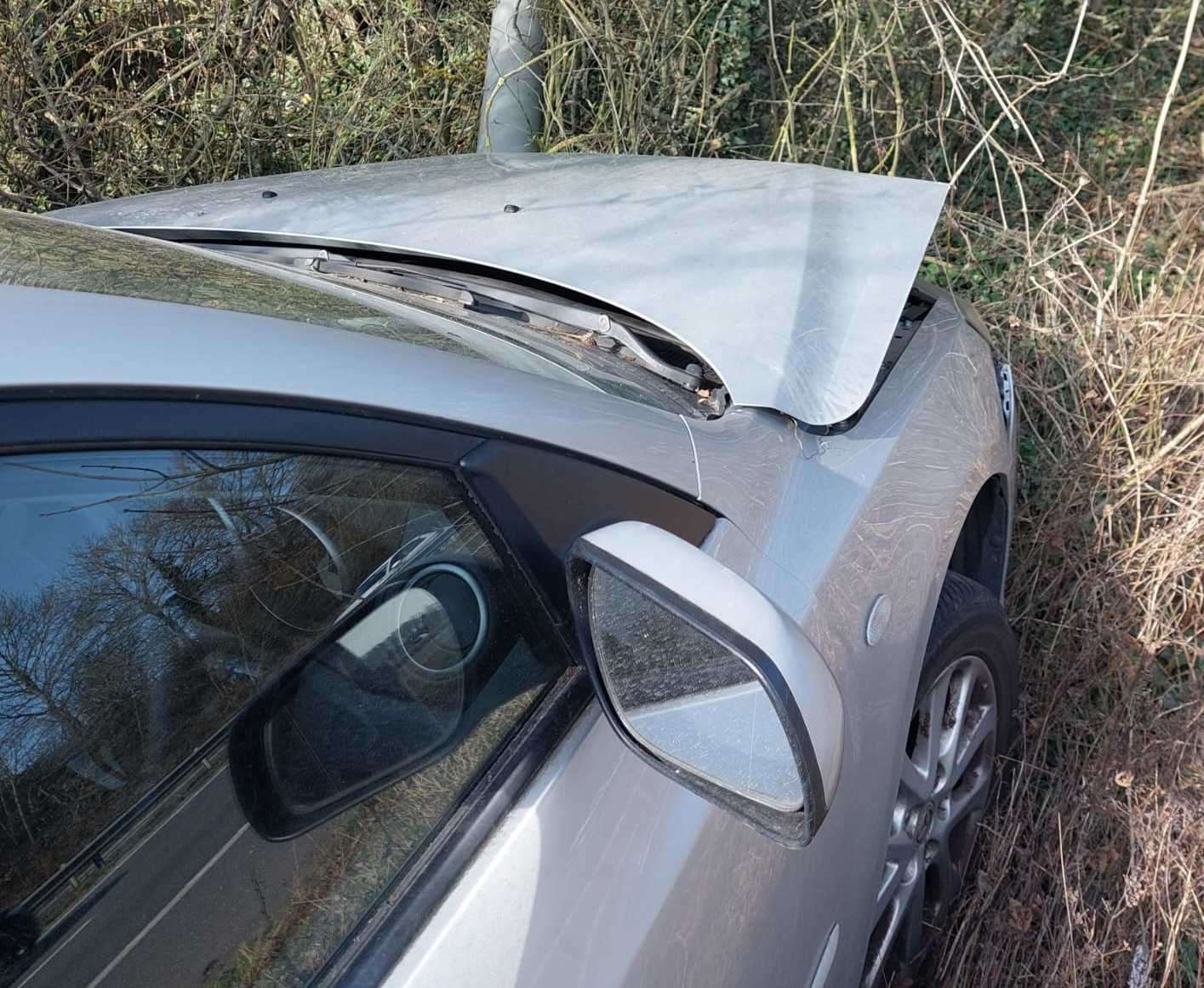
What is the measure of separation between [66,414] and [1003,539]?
2135 mm

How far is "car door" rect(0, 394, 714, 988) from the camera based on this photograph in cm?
89

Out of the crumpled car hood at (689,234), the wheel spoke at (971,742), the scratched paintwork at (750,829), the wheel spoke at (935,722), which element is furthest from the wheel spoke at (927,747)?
the crumpled car hood at (689,234)

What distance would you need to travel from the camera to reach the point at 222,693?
0.99 metres

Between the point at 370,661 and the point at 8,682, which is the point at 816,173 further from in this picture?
the point at 8,682

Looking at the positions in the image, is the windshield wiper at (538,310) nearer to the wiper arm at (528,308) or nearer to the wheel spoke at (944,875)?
the wiper arm at (528,308)

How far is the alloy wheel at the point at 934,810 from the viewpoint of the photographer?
6.73 ft

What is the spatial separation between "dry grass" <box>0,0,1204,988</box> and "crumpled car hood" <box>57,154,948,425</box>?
45.3 inches

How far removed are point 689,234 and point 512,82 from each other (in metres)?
2.66

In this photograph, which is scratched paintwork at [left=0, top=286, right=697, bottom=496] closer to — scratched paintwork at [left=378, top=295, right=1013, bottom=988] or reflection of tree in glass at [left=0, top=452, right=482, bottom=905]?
reflection of tree in glass at [left=0, top=452, right=482, bottom=905]

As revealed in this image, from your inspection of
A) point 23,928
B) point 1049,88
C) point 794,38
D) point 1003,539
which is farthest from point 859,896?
point 1049,88

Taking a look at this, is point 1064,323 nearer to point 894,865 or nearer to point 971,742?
point 971,742

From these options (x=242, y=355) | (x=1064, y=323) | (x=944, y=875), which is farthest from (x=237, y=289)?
(x=1064, y=323)

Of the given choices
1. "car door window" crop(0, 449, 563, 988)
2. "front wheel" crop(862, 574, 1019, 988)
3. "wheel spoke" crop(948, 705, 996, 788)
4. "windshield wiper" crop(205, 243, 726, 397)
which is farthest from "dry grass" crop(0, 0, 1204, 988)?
"car door window" crop(0, 449, 563, 988)

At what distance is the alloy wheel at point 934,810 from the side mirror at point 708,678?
2.79ft
